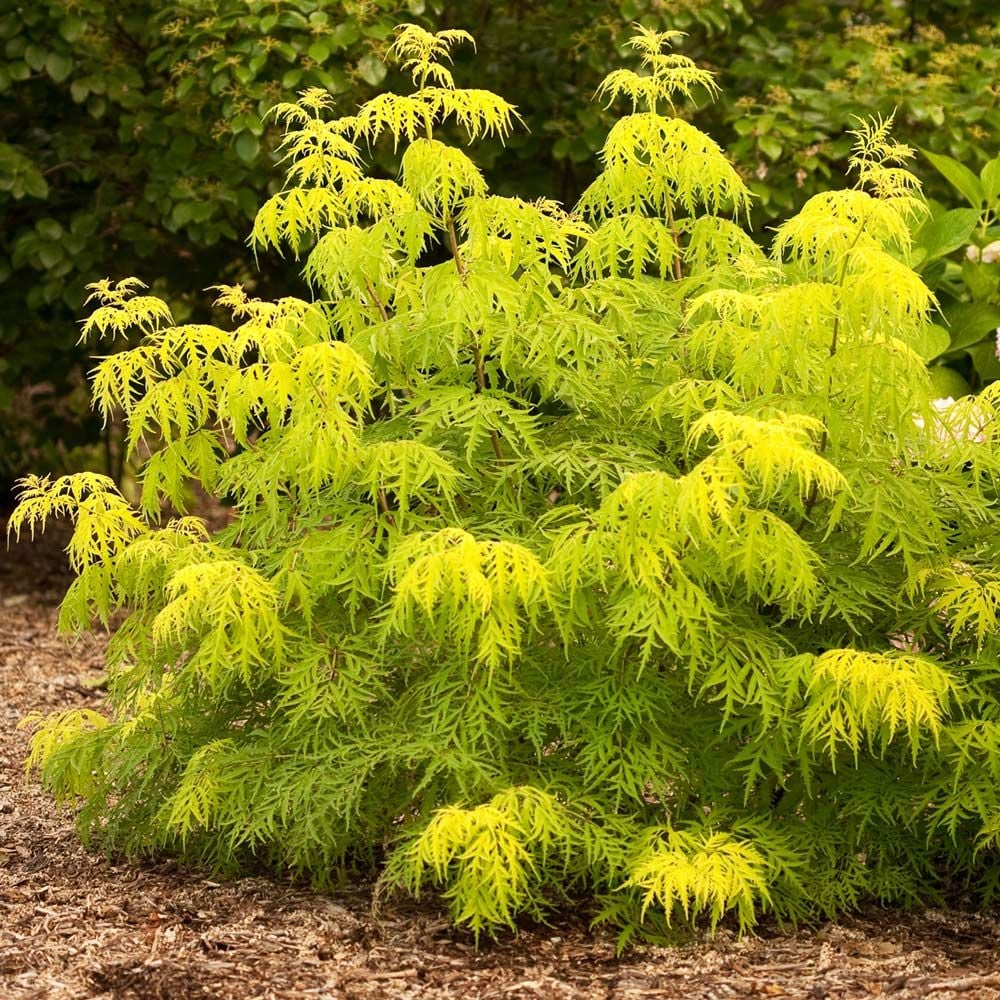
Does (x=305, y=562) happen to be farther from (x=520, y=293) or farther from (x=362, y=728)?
(x=520, y=293)

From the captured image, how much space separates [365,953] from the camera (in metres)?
3.15

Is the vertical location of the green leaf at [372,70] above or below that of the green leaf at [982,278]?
above

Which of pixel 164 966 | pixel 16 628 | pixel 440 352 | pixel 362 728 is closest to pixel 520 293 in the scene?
pixel 440 352

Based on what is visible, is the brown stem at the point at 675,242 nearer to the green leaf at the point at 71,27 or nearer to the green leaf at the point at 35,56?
the green leaf at the point at 71,27

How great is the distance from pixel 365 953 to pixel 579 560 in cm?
91

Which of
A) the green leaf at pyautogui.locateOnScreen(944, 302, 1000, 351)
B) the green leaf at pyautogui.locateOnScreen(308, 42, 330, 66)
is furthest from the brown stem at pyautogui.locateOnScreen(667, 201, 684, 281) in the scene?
the green leaf at pyautogui.locateOnScreen(308, 42, 330, 66)

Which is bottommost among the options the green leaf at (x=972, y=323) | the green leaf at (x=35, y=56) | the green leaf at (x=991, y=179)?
the green leaf at (x=972, y=323)

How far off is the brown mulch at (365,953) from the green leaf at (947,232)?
7.38ft

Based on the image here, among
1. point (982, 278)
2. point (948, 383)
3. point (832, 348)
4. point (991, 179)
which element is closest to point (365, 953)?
point (832, 348)

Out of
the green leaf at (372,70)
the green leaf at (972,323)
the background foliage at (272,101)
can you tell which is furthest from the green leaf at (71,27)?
the green leaf at (972,323)

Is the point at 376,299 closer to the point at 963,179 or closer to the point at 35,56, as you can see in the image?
the point at 963,179

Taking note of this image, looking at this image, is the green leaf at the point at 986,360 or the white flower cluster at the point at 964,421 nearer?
the white flower cluster at the point at 964,421

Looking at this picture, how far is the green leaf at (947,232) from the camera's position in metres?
4.89

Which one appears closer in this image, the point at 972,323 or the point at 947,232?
the point at 947,232
